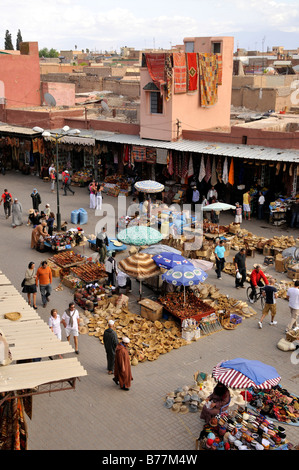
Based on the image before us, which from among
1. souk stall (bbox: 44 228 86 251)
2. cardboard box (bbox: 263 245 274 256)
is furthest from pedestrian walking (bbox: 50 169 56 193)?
cardboard box (bbox: 263 245 274 256)

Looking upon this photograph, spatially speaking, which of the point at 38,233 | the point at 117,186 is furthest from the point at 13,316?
the point at 117,186

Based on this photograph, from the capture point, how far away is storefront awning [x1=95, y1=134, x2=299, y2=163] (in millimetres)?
22281

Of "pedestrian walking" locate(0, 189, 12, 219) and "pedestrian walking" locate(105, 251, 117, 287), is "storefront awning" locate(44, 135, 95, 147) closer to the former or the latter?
"pedestrian walking" locate(0, 189, 12, 219)

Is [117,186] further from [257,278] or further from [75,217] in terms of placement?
[257,278]

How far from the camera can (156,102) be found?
26812 mm

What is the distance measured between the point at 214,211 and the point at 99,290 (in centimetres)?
864

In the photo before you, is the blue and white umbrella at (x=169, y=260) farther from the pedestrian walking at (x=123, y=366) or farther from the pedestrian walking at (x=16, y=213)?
the pedestrian walking at (x=16, y=213)

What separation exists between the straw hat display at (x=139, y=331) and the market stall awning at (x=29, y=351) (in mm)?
3251

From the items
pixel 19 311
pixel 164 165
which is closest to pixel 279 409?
pixel 19 311

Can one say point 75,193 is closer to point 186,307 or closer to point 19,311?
point 186,307

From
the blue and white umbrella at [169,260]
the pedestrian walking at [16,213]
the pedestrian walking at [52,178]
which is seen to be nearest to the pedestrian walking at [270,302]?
the blue and white umbrella at [169,260]

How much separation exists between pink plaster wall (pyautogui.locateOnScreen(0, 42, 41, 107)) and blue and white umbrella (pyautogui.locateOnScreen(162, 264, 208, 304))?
27.4 metres

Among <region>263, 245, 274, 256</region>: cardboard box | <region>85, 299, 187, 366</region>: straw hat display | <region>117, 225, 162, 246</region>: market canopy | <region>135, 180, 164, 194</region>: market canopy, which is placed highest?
<region>135, 180, 164, 194</region>: market canopy
